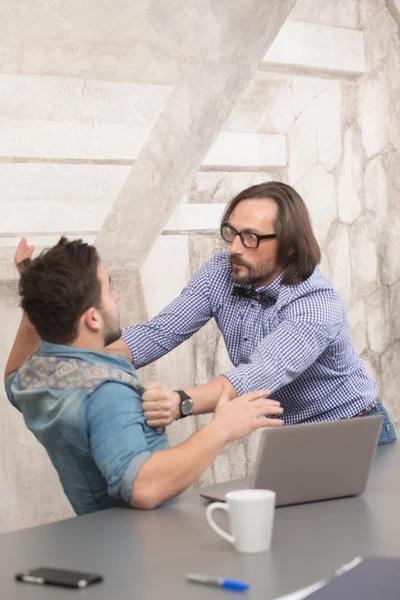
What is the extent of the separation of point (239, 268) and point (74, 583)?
1.36 metres

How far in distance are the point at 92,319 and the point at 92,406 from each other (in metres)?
0.18

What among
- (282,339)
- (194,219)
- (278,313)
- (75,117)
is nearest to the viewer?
(282,339)

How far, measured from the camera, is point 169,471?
56.8 inches

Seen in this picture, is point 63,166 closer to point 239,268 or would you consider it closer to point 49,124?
point 49,124

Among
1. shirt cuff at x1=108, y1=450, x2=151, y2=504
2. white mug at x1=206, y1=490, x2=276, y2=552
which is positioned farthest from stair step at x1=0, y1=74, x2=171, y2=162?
white mug at x1=206, y1=490, x2=276, y2=552

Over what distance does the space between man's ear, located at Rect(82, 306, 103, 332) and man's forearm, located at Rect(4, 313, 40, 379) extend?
0.28 meters

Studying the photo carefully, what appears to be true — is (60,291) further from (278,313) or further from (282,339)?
(278,313)

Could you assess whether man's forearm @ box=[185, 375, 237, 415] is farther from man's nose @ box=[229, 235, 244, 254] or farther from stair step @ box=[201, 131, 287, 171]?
stair step @ box=[201, 131, 287, 171]

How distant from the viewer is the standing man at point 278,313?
2.19 meters

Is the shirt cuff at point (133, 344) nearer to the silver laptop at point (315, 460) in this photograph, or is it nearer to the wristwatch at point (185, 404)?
the wristwatch at point (185, 404)

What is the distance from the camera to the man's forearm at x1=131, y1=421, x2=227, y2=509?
1.44 meters

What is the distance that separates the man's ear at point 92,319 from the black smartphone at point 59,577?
54 cm

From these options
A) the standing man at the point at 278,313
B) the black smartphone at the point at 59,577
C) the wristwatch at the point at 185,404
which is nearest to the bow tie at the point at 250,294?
the standing man at the point at 278,313

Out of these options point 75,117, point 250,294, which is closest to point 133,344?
point 250,294
